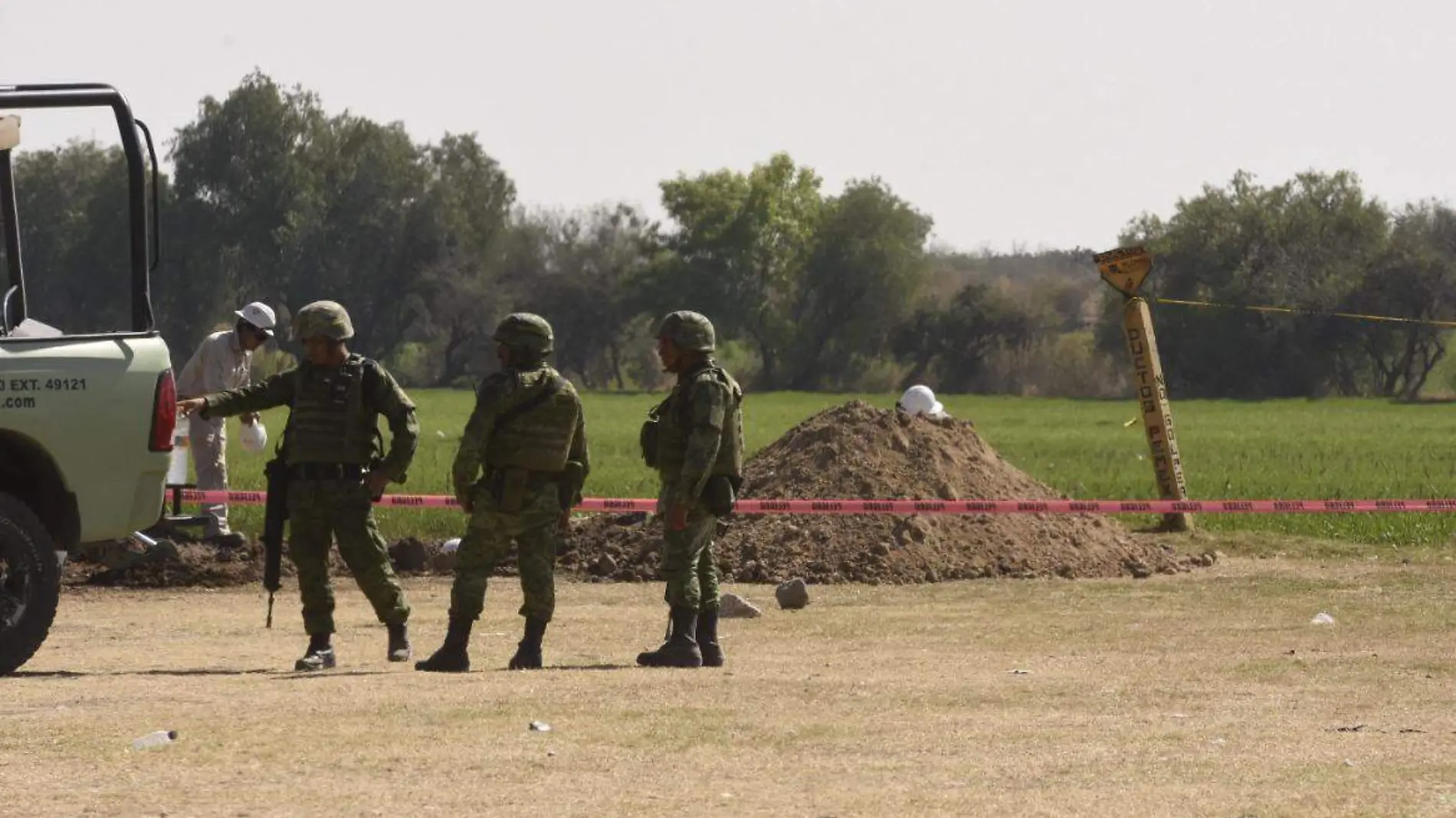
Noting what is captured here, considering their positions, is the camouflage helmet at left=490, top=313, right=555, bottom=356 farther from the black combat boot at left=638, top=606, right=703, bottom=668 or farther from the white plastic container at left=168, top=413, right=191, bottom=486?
the white plastic container at left=168, top=413, right=191, bottom=486

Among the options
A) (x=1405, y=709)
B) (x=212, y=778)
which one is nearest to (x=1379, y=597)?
(x=1405, y=709)

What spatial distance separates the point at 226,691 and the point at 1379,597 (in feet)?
28.8

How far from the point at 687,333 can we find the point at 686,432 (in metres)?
0.48

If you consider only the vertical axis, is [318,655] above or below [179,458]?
below

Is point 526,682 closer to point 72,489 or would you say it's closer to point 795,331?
point 72,489

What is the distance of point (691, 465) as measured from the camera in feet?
38.1

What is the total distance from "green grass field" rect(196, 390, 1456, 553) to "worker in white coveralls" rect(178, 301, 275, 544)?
3329mm

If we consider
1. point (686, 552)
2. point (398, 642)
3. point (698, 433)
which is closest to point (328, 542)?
point (398, 642)

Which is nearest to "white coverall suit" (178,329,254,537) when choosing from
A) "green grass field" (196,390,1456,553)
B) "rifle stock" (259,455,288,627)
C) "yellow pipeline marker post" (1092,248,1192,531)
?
"green grass field" (196,390,1456,553)

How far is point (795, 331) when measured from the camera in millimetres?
118875

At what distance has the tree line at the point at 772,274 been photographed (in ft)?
304

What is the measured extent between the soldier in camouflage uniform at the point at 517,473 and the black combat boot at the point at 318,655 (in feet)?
1.56

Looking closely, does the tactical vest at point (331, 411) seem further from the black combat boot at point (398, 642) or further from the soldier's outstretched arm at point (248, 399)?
the black combat boot at point (398, 642)

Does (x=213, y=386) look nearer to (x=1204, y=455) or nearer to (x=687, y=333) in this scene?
(x=687, y=333)
